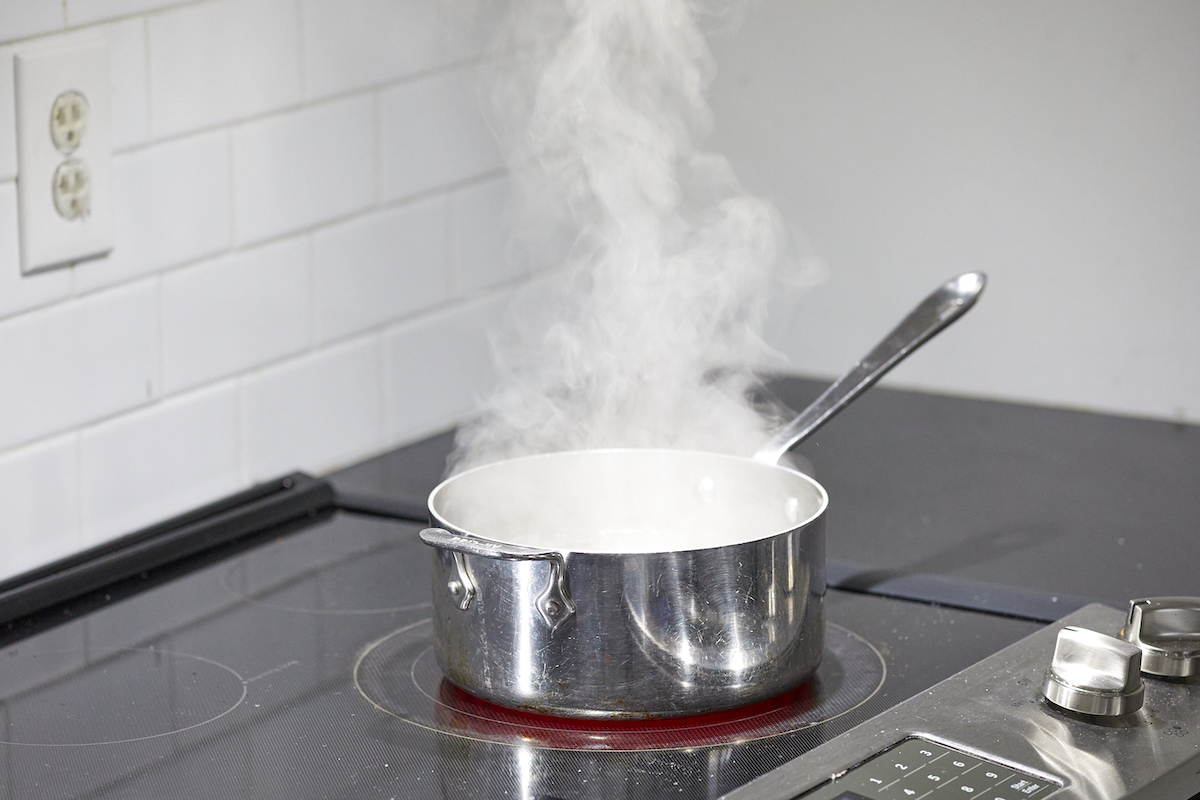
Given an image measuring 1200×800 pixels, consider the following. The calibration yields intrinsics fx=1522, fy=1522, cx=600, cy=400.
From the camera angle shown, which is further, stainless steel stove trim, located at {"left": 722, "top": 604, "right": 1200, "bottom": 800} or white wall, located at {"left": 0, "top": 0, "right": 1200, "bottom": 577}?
white wall, located at {"left": 0, "top": 0, "right": 1200, "bottom": 577}

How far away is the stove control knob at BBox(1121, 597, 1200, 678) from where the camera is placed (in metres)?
0.80

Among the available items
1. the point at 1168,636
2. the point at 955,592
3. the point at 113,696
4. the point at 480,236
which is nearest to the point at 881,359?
the point at 955,592

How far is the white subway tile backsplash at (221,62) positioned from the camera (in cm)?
112

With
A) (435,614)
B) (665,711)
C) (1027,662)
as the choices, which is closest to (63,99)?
(435,614)

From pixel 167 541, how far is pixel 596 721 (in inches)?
16.2

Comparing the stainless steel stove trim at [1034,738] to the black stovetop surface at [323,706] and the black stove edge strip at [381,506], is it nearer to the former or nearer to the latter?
the black stovetop surface at [323,706]

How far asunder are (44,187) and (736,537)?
53 centimetres

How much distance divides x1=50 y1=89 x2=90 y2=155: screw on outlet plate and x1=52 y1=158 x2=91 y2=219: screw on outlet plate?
12 millimetres

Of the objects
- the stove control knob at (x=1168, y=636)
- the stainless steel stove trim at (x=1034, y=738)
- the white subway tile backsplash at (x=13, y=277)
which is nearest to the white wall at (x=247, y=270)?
the white subway tile backsplash at (x=13, y=277)

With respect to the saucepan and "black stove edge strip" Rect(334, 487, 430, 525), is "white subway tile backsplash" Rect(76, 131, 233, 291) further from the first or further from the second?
the saucepan

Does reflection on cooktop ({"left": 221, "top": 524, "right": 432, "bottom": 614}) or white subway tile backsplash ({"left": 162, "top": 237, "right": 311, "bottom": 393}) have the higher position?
white subway tile backsplash ({"left": 162, "top": 237, "right": 311, "bottom": 393})

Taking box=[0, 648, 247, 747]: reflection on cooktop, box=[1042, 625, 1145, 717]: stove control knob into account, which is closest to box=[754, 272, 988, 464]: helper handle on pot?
box=[1042, 625, 1145, 717]: stove control knob

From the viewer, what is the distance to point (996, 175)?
1536 millimetres

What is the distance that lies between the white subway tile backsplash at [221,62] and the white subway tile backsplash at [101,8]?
0.5 inches
